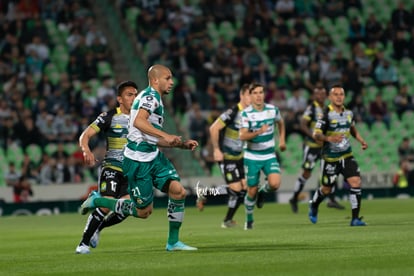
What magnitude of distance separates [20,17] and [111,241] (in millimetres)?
16727

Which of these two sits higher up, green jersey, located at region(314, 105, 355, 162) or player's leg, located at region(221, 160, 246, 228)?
green jersey, located at region(314, 105, 355, 162)

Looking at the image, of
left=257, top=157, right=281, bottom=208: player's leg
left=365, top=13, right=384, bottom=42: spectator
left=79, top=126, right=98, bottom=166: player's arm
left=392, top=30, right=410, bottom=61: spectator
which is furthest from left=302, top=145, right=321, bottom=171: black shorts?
left=392, top=30, right=410, bottom=61: spectator

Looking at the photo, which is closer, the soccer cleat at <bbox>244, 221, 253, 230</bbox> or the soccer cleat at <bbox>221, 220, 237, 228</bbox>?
the soccer cleat at <bbox>244, 221, 253, 230</bbox>

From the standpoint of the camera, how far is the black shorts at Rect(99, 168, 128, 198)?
13836 mm

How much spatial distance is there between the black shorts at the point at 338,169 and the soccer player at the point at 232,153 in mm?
1823

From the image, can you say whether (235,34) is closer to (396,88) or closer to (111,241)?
(396,88)

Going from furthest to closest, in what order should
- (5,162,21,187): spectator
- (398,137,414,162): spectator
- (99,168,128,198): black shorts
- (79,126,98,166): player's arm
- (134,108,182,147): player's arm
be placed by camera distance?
(398,137,414,162): spectator < (5,162,21,187): spectator < (99,168,128,198): black shorts < (79,126,98,166): player's arm < (134,108,182,147): player's arm

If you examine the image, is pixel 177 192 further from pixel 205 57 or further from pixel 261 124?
pixel 205 57

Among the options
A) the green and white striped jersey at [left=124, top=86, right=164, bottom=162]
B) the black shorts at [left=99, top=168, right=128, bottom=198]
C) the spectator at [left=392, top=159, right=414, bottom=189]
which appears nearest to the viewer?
the green and white striped jersey at [left=124, top=86, right=164, bottom=162]

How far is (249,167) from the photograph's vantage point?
18375 millimetres

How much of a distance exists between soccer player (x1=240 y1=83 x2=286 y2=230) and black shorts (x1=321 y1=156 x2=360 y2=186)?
97cm

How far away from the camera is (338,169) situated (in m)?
18.4

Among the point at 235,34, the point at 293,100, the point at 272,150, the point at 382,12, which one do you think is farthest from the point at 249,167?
the point at 382,12

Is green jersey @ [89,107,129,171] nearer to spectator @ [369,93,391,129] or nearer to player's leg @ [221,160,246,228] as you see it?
player's leg @ [221,160,246,228]
